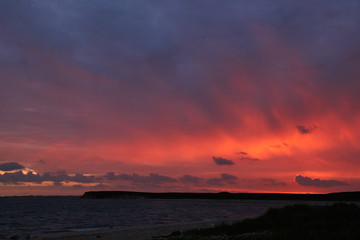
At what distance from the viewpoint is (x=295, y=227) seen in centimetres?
2797

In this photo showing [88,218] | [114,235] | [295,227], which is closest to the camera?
[295,227]

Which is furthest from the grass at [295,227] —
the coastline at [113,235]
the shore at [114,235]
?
the coastline at [113,235]

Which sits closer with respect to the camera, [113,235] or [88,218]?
[113,235]

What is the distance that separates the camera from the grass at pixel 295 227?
23.1 m

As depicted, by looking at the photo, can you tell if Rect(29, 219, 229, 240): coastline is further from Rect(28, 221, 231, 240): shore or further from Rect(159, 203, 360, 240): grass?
Rect(159, 203, 360, 240): grass

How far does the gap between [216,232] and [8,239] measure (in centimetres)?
2597

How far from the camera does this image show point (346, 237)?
2169 cm

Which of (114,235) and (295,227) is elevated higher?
(295,227)

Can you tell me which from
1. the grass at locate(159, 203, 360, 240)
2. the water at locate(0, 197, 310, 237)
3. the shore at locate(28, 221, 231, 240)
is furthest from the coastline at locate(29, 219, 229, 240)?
the water at locate(0, 197, 310, 237)

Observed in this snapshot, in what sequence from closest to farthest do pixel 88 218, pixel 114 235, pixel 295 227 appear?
pixel 295 227
pixel 114 235
pixel 88 218

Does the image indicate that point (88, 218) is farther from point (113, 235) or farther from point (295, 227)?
point (295, 227)

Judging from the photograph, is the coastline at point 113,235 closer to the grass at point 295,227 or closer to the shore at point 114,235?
the shore at point 114,235

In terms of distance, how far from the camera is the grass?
2308 cm

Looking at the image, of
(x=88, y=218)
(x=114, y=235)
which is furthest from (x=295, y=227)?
(x=88, y=218)
